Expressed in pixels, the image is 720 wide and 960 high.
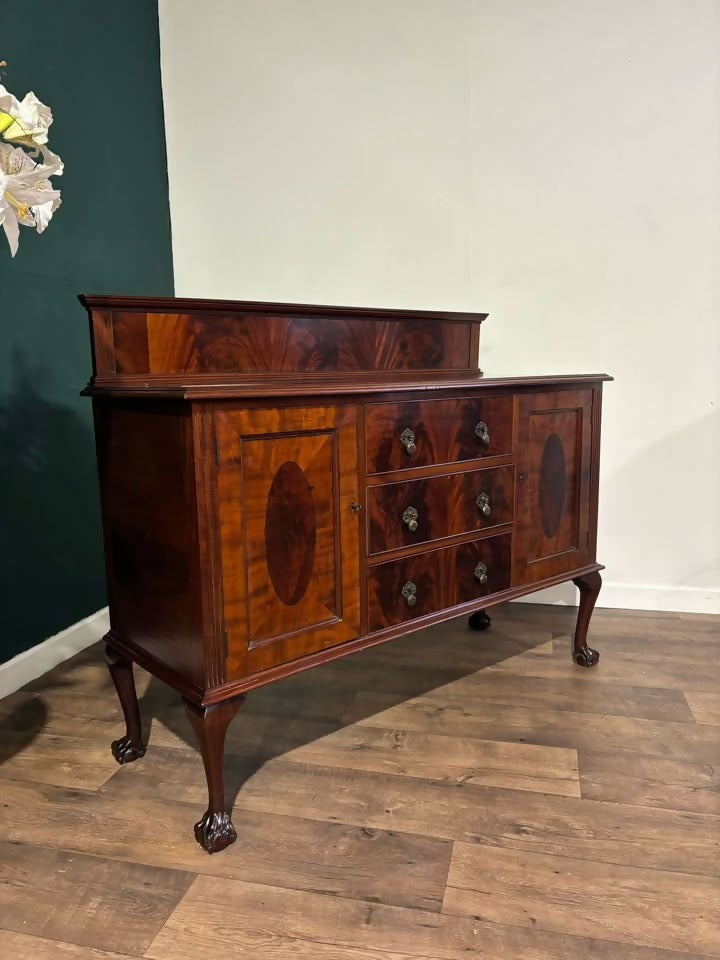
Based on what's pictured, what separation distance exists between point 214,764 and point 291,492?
55 cm

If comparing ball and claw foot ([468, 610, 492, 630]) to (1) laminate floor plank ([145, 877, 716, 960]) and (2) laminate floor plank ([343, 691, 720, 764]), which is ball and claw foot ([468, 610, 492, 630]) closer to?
(2) laminate floor plank ([343, 691, 720, 764])

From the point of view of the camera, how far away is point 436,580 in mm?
1767

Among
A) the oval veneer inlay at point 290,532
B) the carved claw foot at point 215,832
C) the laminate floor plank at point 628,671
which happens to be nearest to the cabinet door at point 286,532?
the oval veneer inlay at point 290,532

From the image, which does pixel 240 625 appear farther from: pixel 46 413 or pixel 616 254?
pixel 616 254

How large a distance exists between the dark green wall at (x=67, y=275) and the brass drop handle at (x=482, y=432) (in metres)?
1.32

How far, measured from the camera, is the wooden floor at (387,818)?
120cm

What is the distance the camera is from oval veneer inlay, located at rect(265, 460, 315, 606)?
144 cm

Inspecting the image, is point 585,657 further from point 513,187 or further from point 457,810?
point 513,187

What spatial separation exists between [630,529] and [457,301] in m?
1.06

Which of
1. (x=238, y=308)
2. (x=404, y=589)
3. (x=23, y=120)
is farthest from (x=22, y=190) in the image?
(x=404, y=589)

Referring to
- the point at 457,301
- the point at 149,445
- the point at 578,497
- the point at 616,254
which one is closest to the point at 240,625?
the point at 149,445

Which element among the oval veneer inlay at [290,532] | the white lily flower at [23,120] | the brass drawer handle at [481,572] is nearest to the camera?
the white lily flower at [23,120]

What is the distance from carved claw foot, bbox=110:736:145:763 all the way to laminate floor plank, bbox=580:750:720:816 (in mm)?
1029

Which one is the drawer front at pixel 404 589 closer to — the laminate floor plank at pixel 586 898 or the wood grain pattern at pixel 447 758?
the wood grain pattern at pixel 447 758
